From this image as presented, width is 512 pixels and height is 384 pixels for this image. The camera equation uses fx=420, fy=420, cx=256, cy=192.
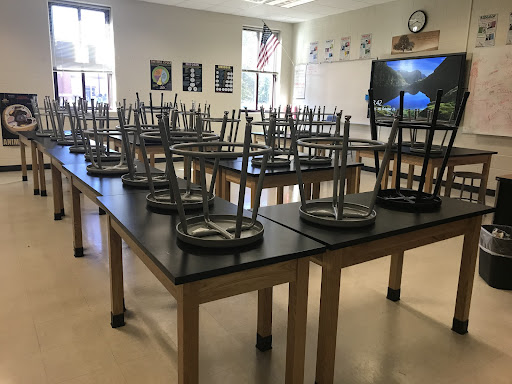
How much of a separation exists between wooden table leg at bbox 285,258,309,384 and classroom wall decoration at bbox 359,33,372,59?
6764 mm

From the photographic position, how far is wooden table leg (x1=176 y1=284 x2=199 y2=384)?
118 centimetres

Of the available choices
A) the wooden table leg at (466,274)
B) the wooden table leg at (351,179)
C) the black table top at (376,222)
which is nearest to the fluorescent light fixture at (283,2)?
the wooden table leg at (351,179)

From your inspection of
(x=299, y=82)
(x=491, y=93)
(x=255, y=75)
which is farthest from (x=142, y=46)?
(x=491, y=93)

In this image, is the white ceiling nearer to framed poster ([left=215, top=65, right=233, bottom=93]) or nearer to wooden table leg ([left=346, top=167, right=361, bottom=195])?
framed poster ([left=215, top=65, right=233, bottom=93])

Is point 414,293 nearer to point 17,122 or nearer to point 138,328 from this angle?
point 138,328

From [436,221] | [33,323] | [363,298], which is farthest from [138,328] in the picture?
[436,221]

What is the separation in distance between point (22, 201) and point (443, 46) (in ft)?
19.7

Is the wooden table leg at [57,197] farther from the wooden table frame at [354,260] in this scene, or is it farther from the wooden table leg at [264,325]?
the wooden table frame at [354,260]

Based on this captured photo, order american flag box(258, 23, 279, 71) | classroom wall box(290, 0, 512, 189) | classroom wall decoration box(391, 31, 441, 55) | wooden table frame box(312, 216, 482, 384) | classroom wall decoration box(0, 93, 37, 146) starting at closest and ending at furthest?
wooden table frame box(312, 216, 482, 384)
classroom wall box(290, 0, 512, 189)
classroom wall decoration box(391, 31, 441, 55)
classroom wall decoration box(0, 93, 37, 146)
american flag box(258, 23, 279, 71)

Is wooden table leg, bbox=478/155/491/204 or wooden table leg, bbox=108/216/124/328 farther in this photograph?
wooden table leg, bbox=478/155/491/204

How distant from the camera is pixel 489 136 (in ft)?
18.7

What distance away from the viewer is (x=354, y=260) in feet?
5.15

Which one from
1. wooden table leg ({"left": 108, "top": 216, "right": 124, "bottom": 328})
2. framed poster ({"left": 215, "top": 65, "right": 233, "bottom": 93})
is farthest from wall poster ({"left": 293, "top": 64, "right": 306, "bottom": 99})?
wooden table leg ({"left": 108, "top": 216, "right": 124, "bottom": 328})

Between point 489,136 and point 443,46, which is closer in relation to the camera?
point 489,136
